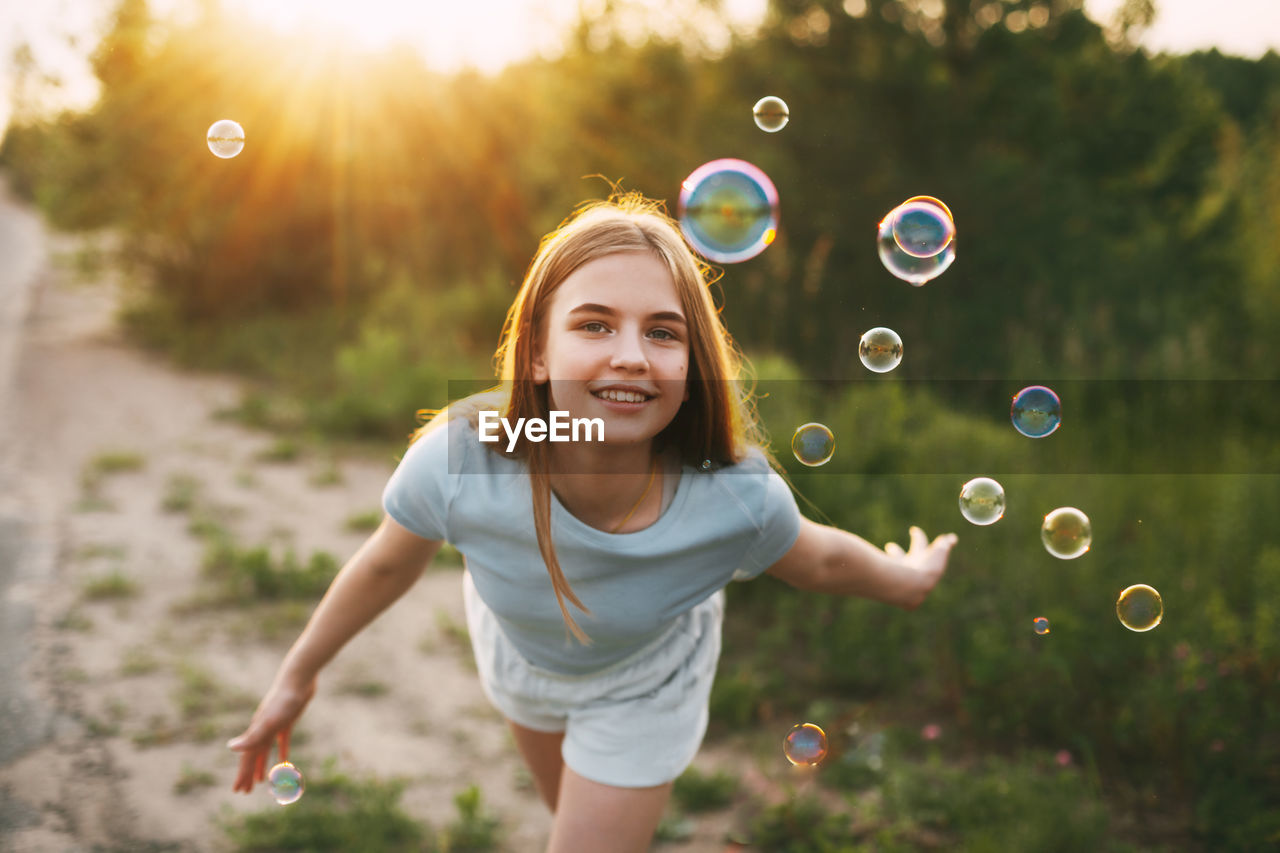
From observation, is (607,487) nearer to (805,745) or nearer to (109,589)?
(805,745)

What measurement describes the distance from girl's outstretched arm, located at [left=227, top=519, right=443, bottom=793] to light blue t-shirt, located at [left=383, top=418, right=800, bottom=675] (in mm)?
75

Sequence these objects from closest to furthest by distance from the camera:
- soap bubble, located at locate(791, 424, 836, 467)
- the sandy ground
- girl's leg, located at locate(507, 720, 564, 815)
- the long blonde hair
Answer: the long blonde hair, girl's leg, located at locate(507, 720, 564, 815), soap bubble, located at locate(791, 424, 836, 467), the sandy ground

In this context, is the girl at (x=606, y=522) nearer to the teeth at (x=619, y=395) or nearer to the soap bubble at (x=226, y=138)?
the teeth at (x=619, y=395)

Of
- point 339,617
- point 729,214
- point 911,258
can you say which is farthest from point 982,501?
point 339,617

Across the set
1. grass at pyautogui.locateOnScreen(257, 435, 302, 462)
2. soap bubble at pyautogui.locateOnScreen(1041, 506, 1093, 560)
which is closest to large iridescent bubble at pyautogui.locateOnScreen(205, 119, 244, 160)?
soap bubble at pyautogui.locateOnScreen(1041, 506, 1093, 560)

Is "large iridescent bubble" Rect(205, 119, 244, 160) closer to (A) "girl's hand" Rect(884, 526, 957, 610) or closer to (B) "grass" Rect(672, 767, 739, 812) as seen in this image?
(A) "girl's hand" Rect(884, 526, 957, 610)

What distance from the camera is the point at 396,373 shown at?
7578 millimetres

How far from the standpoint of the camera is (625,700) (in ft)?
6.19

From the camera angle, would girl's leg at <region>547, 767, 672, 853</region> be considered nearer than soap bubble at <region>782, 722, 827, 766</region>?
Yes

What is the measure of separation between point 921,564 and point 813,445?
1.20 feet

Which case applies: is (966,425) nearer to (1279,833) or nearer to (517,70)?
A: (1279,833)

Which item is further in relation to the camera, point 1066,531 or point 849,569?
point 1066,531

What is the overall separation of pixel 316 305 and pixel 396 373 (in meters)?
5.32

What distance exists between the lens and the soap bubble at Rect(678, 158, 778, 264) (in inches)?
90.2
